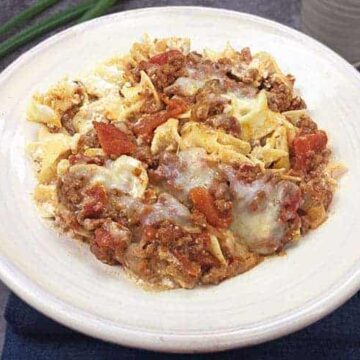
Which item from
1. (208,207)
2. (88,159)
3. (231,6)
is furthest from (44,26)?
(208,207)

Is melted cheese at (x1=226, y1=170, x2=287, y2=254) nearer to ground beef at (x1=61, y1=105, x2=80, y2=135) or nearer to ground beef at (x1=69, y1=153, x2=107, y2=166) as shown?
ground beef at (x1=69, y1=153, x2=107, y2=166)

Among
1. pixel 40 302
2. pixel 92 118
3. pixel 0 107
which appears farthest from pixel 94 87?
pixel 40 302

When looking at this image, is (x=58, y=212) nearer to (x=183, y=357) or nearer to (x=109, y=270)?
(x=109, y=270)

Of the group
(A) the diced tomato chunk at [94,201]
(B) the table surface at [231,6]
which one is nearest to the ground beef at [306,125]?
(A) the diced tomato chunk at [94,201]

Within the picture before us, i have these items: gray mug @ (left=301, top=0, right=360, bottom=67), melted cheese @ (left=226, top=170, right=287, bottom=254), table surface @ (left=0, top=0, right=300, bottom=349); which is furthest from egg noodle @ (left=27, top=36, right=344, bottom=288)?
table surface @ (left=0, top=0, right=300, bottom=349)

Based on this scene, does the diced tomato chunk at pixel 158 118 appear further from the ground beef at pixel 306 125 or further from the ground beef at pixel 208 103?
the ground beef at pixel 306 125

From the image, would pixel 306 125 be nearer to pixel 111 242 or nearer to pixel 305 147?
pixel 305 147
